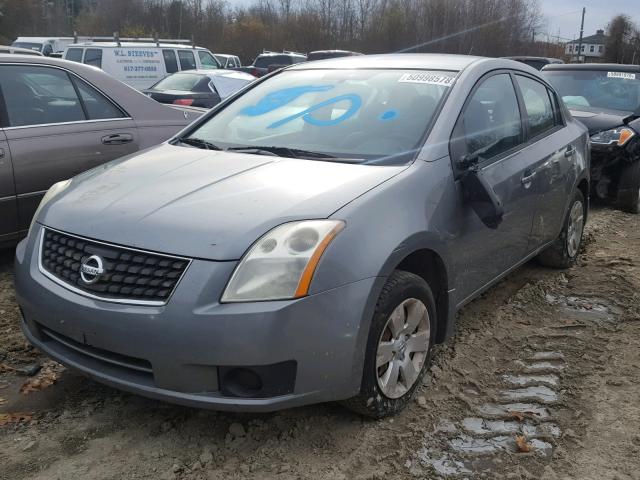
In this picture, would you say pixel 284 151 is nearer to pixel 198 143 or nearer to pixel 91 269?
pixel 198 143

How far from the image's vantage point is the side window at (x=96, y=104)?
4.95 meters

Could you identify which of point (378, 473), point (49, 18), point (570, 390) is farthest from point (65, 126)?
point (49, 18)

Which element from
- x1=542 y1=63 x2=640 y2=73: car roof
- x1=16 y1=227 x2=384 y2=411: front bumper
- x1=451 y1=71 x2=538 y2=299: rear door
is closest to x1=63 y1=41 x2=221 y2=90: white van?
x1=542 y1=63 x2=640 y2=73: car roof

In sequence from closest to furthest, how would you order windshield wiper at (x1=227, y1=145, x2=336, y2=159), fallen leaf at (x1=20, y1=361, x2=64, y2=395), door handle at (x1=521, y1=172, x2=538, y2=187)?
fallen leaf at (x1=20, y1=361, x2=64, y2=395) → windshield wiper at (x1=227, y1=145, x2=336, y2=159) → door handle at (x1=521, y1=172, x2=538, y2=187)

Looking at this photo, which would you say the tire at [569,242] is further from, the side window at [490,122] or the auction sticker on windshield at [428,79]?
the auction sticker on windshield at [428,79]

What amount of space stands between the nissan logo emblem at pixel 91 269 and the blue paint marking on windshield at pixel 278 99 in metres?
1.62

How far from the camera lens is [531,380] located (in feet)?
10.8

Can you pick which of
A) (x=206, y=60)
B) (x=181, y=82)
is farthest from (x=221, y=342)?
(x=206, y=60)

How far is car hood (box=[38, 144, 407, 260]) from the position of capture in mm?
2455

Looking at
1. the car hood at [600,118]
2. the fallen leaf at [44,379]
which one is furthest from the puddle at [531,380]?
the car hood at [600,118]

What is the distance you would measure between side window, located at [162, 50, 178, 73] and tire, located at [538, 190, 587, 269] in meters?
13.9

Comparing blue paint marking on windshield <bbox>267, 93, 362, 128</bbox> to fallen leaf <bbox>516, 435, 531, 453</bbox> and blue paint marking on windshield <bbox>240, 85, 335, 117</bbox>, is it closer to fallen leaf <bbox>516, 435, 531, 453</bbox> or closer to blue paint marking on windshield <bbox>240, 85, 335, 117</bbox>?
blue paint marking on windshield <bbox>240, 85, 335, 117</bbox>

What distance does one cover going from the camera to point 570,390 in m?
3.21

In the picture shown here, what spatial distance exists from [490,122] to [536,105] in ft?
3.12
